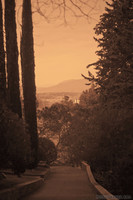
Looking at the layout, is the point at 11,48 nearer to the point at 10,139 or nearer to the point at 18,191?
the point at 10,139

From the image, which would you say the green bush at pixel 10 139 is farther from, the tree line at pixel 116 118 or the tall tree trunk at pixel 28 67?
the tall tree trunk at pixel 28 67

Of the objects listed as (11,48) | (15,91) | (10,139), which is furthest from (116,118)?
(10,139)

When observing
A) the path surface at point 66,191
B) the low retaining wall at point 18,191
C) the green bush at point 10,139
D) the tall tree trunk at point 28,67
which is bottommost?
the path surface at point 66,191

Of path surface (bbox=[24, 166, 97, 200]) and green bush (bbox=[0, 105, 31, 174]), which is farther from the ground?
green bush (bbox=[0, 105, 31, 174])

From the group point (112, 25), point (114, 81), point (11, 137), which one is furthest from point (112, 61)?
point (11, 137)

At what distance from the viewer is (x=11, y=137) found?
11.4 metres

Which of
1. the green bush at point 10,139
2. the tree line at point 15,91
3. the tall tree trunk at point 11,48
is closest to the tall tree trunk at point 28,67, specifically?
the tree line at point 15,91

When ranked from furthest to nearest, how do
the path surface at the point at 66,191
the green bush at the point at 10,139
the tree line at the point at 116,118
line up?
the tree line at the point at 116,118, the green bush at the point at 10,139, the path surface at the point at 66,191

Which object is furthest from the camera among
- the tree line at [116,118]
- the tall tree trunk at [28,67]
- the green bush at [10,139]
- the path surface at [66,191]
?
the tall tree trunk at [28,67]

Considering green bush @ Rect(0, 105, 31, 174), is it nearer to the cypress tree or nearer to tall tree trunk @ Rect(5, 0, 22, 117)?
tall tree trunk @ Rect(5, 0, 22, 117)

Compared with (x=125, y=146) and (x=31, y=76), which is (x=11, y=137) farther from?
(x=31, y=76)

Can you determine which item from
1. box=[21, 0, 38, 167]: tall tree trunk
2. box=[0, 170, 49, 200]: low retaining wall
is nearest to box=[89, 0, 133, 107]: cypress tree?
box=[21, 0, 38, 167]: tall tree trunk

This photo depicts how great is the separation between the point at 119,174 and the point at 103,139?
144 inches

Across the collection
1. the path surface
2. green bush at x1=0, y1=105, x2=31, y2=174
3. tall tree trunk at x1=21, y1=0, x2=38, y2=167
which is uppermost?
tall tree trunk at x1=21, y1=0, x2=38, y2=167
